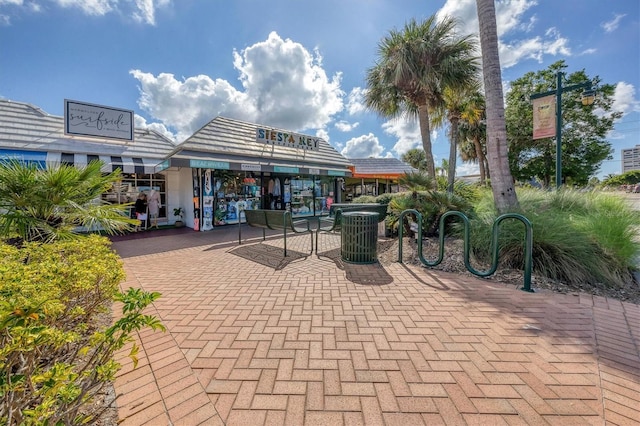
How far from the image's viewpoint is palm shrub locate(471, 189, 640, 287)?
15.0 ft

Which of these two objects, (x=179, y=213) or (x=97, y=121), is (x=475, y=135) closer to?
(x=179, y=213)

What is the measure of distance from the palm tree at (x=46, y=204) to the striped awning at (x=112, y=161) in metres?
6.00

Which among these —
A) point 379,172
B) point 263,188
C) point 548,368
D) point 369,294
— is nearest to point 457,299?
point 369,294

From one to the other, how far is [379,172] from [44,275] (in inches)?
818

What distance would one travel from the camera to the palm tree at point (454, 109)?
36.4 feet

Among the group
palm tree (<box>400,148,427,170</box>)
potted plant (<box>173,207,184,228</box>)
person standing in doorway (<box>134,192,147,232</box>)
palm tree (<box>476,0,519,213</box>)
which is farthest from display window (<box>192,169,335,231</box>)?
palm tree (<box>400,148,427,170</box>)

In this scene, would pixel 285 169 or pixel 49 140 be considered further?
pixel 285 169

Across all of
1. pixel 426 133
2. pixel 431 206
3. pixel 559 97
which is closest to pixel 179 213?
pixel 431 206

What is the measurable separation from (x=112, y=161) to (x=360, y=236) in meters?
9.74

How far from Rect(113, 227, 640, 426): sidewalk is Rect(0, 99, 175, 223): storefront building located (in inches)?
310

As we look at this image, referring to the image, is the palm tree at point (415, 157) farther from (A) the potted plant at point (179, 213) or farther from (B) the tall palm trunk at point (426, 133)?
(A) the potted plant at point (179, 213)

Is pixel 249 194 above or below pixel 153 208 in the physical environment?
above

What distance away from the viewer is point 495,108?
600 centimetres

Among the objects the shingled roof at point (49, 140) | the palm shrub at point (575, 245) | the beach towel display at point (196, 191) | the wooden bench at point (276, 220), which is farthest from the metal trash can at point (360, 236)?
the shingled roof at point (49, 140)
